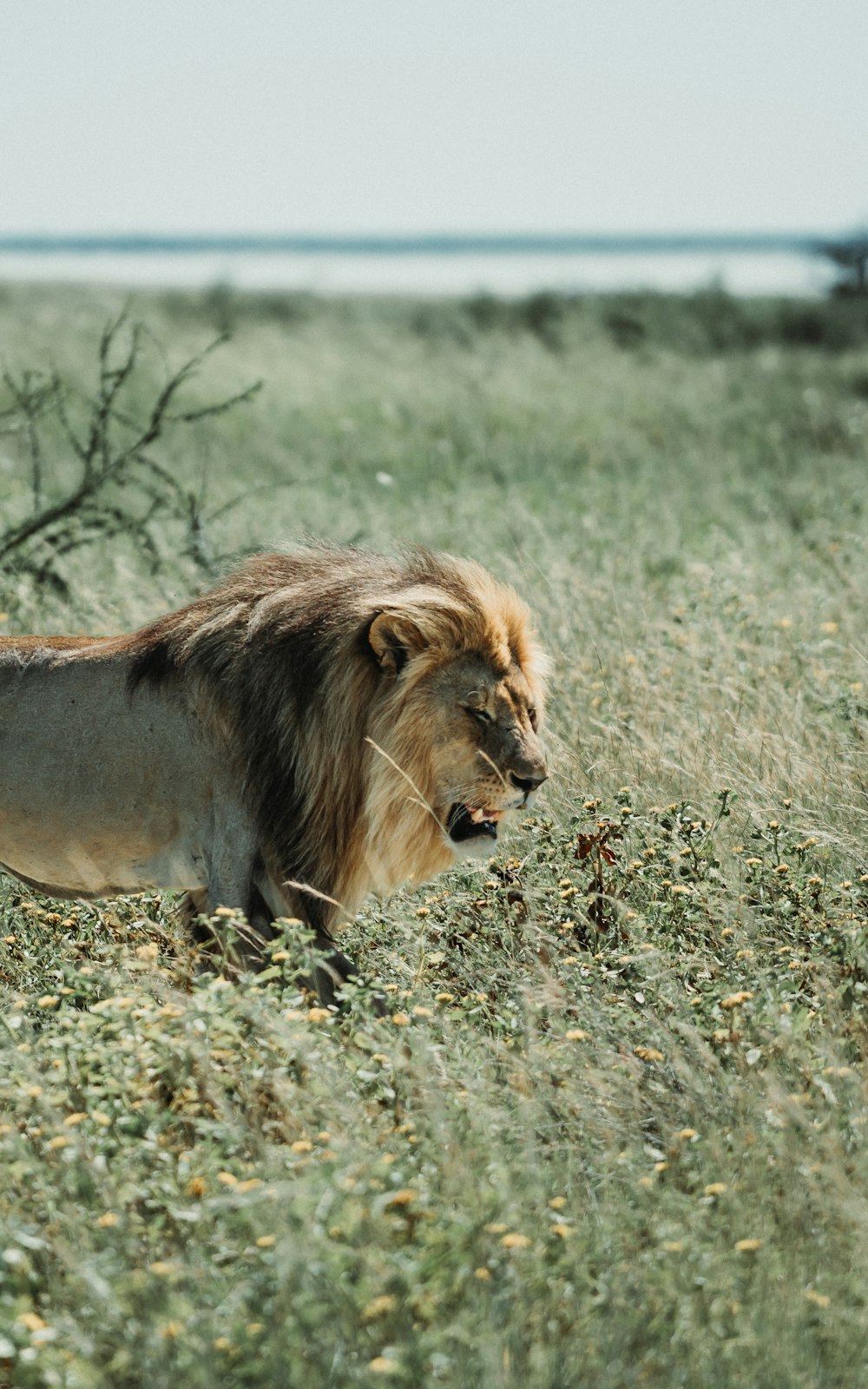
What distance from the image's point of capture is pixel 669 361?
22516 mm

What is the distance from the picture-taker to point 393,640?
13.9 ft

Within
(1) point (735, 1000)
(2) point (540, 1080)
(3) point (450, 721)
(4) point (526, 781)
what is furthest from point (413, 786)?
(1) point (735, 1000)

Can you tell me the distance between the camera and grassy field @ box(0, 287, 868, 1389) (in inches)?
104

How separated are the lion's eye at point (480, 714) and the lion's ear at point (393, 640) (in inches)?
8.8

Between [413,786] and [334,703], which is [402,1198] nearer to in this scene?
[413,786]

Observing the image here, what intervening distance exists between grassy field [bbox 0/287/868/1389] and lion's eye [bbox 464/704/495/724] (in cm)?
62

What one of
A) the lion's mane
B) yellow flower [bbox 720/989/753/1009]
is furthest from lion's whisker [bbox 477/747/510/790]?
yellow flower [bbox 720/989/753/1009]

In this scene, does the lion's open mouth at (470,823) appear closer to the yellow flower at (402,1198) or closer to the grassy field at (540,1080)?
the grassy field at (540,1080)

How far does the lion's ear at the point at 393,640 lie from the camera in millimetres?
4191

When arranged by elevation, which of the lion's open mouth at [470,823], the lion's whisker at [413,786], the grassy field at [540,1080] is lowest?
the grassy field at [540,1080]

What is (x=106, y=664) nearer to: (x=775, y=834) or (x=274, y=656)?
(x=274, y=656)

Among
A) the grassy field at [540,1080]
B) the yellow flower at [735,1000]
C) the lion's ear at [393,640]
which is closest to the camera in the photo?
the grassy field at [540,1080]

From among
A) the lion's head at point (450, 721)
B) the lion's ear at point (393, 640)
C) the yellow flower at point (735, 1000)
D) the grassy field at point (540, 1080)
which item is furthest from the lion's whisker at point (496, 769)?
the yellow flower at point (735, 1000)

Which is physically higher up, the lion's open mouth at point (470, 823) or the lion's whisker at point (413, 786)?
the lion's whisker at point (413, 786)
